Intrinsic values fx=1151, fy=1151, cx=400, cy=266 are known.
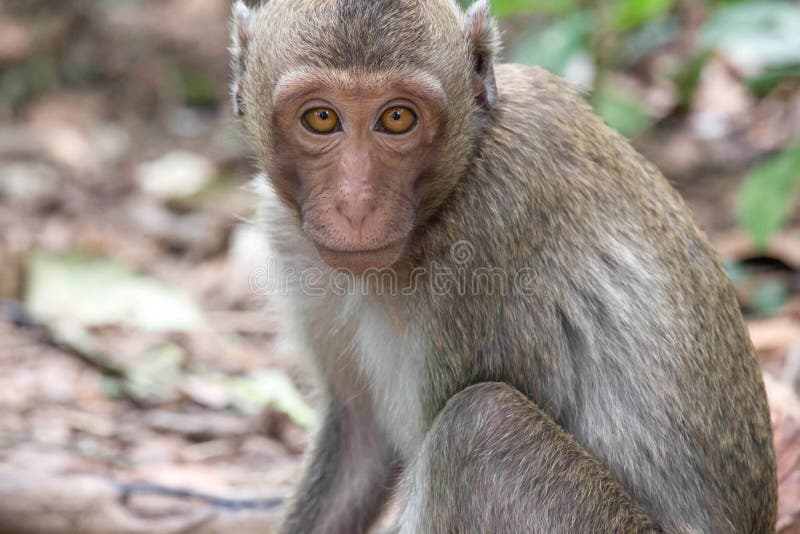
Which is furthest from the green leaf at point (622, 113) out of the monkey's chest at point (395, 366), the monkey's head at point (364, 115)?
the monkey's head at point (364, 115)

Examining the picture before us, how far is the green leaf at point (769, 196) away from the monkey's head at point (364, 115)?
4319 mm

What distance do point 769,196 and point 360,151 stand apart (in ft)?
16.3

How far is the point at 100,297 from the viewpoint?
9.43m

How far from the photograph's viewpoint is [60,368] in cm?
841

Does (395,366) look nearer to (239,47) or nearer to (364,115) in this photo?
(364,115)

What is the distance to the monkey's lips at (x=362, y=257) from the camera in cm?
476

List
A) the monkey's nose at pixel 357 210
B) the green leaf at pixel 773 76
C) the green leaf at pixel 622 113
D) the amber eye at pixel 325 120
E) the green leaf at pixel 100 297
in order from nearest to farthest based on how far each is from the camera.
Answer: the monkey's nose at pixel 357 210 → the amber eye at pixel 325 120 → the green leaf at pixel 773 76 → the green leaf at pixel 100 297 → the green leaf at pixel 622 113

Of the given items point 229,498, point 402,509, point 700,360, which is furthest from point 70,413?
point 700,360

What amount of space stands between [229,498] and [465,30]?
2851mm

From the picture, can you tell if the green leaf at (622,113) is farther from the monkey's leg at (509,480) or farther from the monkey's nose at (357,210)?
the monkey's nose at (357,210)

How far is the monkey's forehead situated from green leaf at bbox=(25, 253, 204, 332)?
4693mm

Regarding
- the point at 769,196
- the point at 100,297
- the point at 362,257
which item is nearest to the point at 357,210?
the point at 362,257

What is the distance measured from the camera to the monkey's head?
4719mm

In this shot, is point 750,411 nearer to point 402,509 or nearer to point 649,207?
Result: point 649,207
